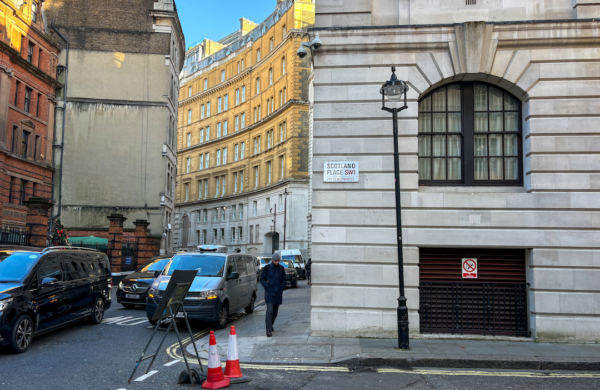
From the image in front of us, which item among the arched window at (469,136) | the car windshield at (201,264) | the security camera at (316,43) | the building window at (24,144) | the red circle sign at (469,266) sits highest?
the building window at (24,144)

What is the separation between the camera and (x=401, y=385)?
23.8ft

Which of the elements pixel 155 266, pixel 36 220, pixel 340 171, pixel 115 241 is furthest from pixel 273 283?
pixel 115 241

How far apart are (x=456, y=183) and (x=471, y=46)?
2.94 m

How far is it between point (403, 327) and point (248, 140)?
62406 millimetres

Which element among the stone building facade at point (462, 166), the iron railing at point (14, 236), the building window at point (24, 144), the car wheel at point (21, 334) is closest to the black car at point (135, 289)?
the car wheel at point (21, 334)

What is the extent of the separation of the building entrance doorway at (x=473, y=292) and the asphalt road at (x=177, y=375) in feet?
8.16

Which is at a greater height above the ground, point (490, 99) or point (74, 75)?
point (74, 75)

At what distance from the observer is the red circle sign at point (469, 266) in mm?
10820

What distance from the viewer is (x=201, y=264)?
13.2 meters

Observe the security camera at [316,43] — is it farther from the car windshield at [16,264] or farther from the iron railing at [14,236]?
the iron railing at [14,236]

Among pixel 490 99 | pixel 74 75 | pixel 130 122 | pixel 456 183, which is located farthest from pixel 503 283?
pixel 74 75

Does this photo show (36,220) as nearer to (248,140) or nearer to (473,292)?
(473,292)

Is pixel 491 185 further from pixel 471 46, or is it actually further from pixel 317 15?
pixel 317 15

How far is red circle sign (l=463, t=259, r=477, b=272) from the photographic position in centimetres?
1082
